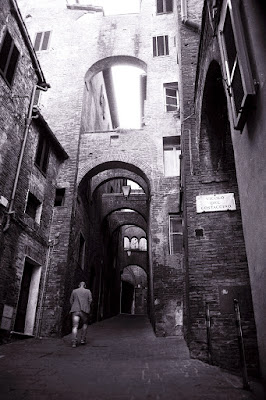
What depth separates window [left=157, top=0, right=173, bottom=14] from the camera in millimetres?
17609

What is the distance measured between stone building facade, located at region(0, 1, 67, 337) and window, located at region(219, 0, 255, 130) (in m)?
6.11

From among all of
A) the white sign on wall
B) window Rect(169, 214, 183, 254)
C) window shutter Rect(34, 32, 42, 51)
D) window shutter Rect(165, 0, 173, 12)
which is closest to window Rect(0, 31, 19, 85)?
the white sign on wall

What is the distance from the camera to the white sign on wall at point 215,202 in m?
6.95

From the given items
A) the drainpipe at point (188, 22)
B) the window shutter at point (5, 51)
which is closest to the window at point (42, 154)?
the window shutter at point (5, 51)

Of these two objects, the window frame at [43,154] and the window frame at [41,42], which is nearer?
the window frame at [43,154]

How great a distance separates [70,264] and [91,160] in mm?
4199

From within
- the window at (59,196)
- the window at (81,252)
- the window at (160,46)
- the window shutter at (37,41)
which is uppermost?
the window shutter at (37,41)

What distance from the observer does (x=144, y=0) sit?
18.0 metres

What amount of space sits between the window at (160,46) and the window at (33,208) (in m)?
9.74

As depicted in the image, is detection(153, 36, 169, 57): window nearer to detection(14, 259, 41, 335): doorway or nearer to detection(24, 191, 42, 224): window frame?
detection(24, 191, 42, 224): window frame

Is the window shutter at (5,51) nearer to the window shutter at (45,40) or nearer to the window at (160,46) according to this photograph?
the window shutter at (45,40)

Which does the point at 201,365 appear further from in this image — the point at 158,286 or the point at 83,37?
the point at 83,37

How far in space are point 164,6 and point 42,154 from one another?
461 inches

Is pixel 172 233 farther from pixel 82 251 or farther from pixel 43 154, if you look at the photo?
pixel 43 154
